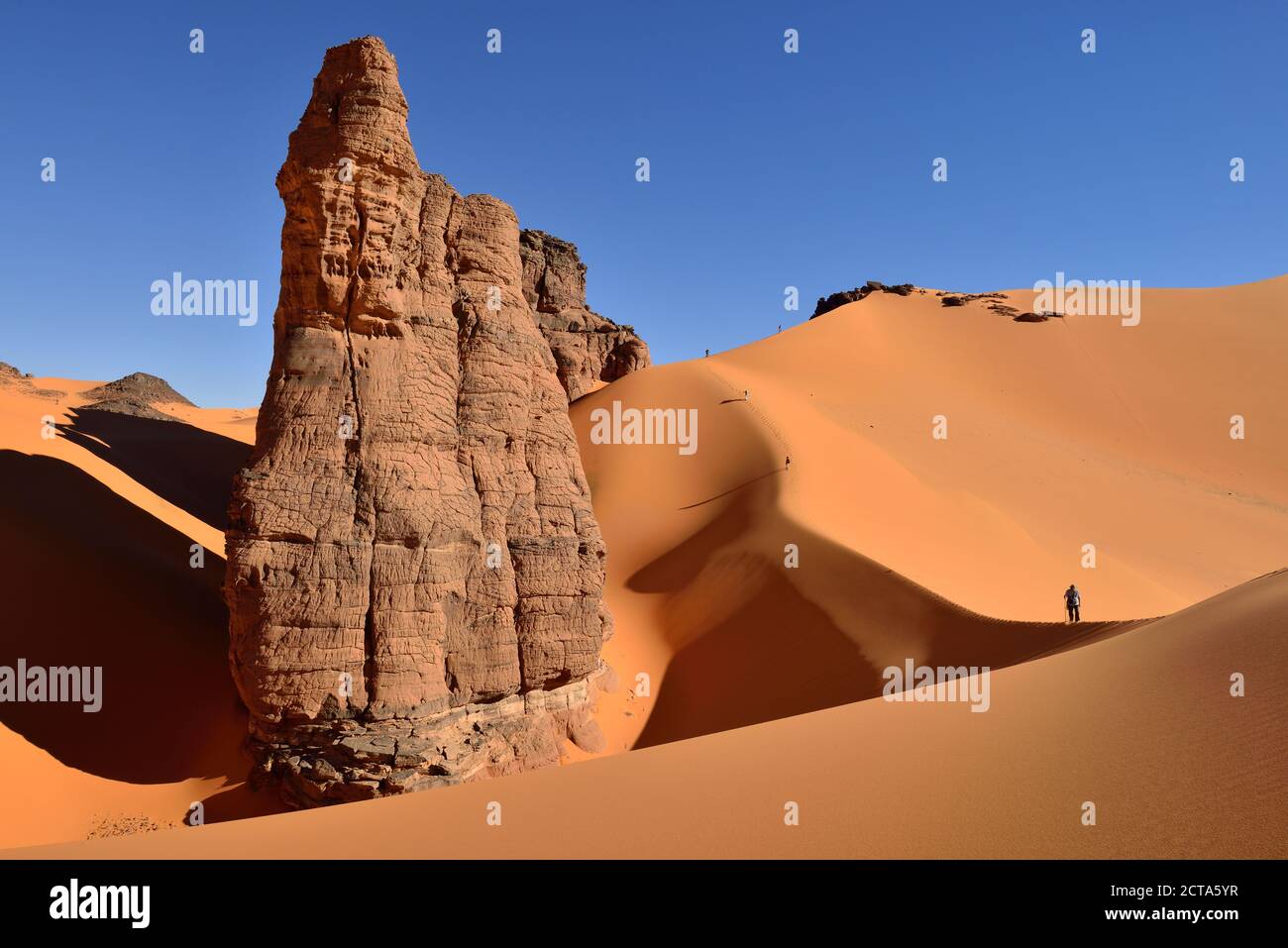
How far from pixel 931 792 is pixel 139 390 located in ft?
133

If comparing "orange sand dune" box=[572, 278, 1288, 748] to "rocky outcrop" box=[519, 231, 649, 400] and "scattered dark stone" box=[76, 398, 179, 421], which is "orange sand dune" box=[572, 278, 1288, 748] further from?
"scattered dark stone" box=[76, 398, 179, 421]

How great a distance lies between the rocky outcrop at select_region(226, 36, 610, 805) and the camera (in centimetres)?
982

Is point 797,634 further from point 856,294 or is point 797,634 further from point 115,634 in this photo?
point 856,294

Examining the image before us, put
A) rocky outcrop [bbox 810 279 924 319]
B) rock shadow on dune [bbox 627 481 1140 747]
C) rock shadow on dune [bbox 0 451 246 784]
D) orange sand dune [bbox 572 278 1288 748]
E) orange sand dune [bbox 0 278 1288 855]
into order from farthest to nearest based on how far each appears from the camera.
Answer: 1. rocky outcrop [bbox 810 279 924 319]
2. orange sand dune [bbox 572 278 1288 748]
3. rock shadow on dune [bbox 627 481 1140 747]
4. rock shadow on dune [bbox 0 451 246 784]
5. orange sand dune [bbox 0 278 1288 855]

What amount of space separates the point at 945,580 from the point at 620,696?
7.84 meters

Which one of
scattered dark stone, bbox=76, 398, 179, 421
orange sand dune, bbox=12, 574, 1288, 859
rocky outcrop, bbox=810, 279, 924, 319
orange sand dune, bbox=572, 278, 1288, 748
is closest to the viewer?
orange sand dune, bbox=12, 574, 1288, 859

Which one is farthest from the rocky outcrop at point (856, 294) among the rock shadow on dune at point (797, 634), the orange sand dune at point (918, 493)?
the rock shadow on dune at point (797, 634)

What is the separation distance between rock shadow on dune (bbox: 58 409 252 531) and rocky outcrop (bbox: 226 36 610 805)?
7.89 m

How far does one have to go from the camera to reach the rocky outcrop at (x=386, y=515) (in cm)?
982

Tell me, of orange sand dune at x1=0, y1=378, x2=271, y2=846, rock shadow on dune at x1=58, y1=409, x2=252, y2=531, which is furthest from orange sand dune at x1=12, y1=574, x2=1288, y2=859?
rock shadow on dune at x1=58, y1=409, x2=252, y2=531

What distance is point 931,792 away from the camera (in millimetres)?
4605

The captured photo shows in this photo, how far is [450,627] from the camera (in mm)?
10938

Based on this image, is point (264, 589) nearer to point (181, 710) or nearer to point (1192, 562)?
point (181, 710)
